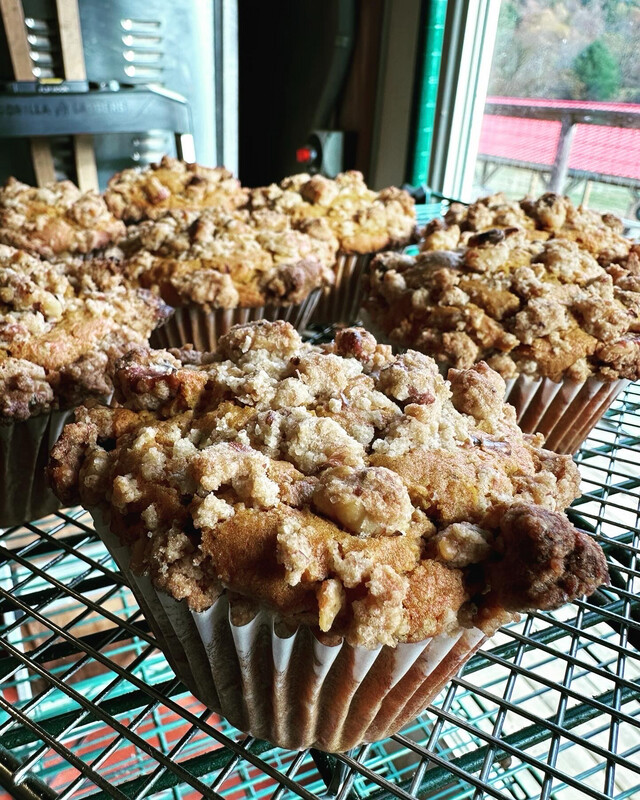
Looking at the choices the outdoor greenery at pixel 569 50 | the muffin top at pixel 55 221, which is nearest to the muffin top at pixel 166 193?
the muffin top at pixel 55 221

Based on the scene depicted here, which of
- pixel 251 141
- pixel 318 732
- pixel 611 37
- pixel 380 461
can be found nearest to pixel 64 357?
pixel 380 461

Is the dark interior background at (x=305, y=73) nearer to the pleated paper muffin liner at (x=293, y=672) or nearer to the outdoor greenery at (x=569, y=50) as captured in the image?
the outdoor greenery at (x=569, y=50)

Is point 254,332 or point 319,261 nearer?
point 254,332

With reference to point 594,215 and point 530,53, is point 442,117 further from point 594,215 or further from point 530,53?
point 594,215

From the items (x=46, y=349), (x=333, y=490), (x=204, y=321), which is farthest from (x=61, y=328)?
(x=333, y=490)

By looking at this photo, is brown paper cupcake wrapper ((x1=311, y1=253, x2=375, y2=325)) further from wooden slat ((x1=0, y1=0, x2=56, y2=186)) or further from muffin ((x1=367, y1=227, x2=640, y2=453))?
wooden slat ((x1=0, y1=0, x2=56, y2=186))

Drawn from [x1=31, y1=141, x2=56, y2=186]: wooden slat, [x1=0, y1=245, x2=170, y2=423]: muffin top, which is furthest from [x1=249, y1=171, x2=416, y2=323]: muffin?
[x1=31, y1=141, x2=56, y2=186]: wooden slat
